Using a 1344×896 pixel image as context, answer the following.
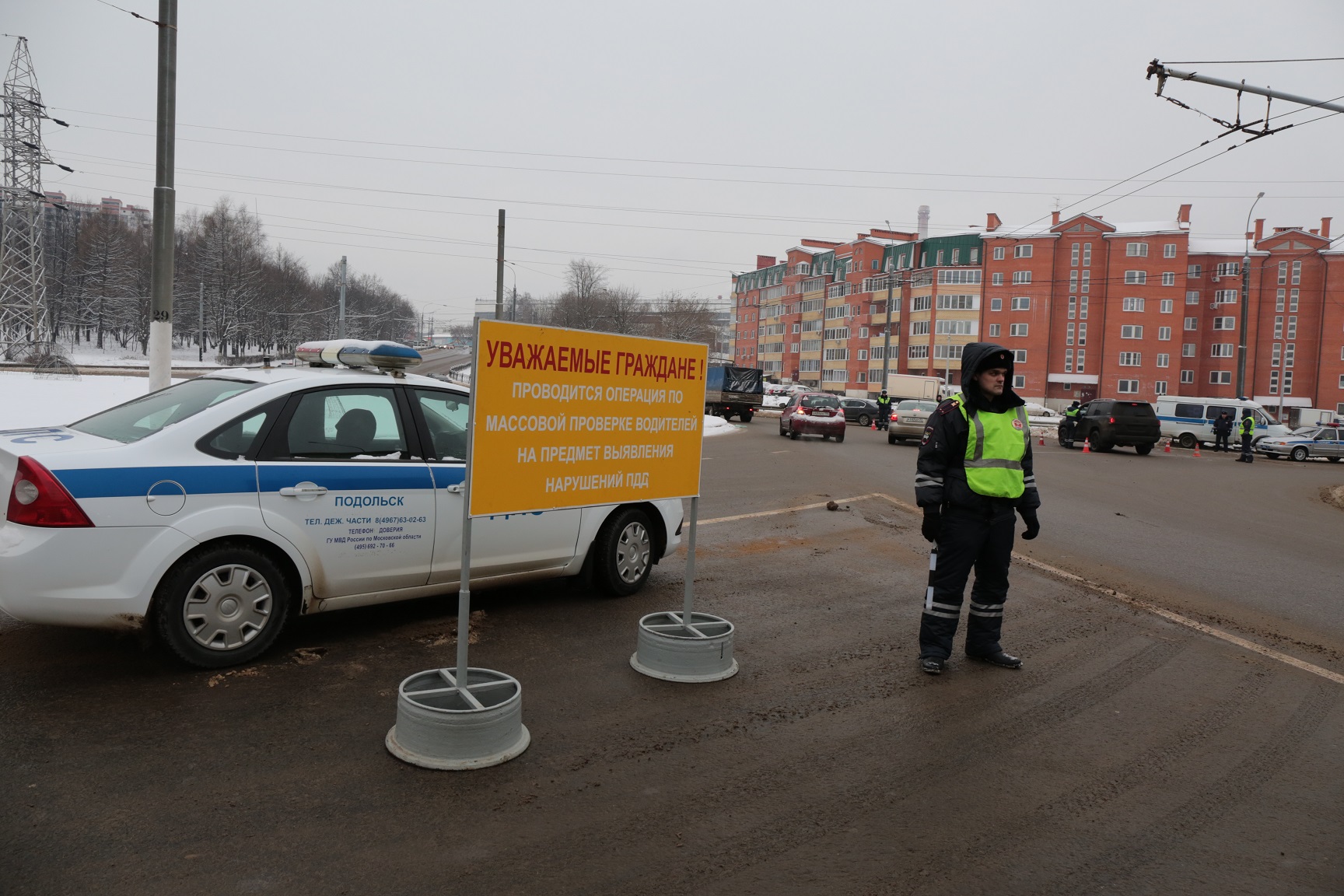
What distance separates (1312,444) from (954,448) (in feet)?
120

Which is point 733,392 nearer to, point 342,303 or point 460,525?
point 342,303

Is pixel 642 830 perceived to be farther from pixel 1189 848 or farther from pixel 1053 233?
pixel 1053 233

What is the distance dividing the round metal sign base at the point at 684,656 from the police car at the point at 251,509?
1261 mm

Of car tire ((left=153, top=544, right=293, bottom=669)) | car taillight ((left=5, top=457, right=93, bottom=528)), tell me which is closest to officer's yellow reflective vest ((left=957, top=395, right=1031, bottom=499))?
car tire ((left=153, top=544, right=293, bottom=669))

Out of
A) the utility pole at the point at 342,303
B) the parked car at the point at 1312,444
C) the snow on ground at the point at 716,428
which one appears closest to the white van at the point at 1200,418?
the parked car at the point at 1312,444

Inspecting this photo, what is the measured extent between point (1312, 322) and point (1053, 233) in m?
23.3

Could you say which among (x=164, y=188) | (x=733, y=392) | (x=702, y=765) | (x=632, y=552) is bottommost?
(x=702, y=765)

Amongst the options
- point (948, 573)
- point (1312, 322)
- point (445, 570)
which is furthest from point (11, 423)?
point (1312, 322)

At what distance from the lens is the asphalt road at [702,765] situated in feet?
10.1

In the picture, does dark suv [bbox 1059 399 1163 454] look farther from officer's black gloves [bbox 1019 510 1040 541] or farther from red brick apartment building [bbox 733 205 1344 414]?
red brick apartment building [bbox 733 205 1344 414]

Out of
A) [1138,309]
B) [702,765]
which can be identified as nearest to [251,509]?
[702,765]

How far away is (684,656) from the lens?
5051 millimetres

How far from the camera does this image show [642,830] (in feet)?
11.0

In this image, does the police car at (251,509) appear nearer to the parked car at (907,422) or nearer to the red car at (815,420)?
the red car at (815,420)
